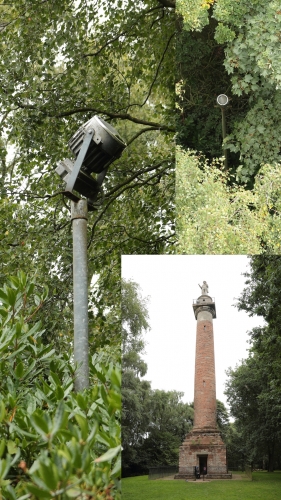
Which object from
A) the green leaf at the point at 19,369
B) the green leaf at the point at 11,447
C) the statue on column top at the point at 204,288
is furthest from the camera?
the statue on column top at the point at 204,288

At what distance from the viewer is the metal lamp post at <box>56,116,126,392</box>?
2.50 meters

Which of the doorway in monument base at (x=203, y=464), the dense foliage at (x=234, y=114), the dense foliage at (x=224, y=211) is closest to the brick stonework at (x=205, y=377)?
the doorway in monument base at (x=203, y=464)

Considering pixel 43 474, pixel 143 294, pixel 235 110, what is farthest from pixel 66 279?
Result: pixel 43 474

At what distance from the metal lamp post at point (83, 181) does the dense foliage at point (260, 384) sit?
0.60 m

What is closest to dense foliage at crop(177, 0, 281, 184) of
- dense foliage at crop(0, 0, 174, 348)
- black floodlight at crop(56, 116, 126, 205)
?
dense foliage at crop(0, 0, 174, 348)

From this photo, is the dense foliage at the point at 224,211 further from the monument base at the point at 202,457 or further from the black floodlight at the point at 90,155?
the monument base at the point at 202,457

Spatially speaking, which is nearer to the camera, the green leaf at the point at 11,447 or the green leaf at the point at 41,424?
the green leaf at the point at 41,424

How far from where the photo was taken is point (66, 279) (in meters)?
6.38

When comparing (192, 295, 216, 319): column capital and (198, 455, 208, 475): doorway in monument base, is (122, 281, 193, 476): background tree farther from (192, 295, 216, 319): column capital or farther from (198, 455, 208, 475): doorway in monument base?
(192, 295, 216, 319): column capital

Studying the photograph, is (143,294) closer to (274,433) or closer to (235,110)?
(274,433)

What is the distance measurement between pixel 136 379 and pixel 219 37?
3843 mm

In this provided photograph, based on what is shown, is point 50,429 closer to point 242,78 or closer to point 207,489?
point 207,489

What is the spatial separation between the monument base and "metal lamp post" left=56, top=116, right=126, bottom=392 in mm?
520

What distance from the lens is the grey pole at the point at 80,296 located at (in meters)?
2.40
